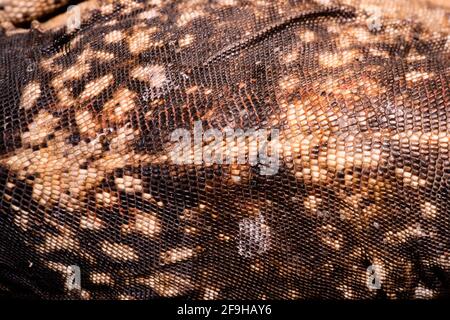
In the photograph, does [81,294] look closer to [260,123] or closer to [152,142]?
[152,142]

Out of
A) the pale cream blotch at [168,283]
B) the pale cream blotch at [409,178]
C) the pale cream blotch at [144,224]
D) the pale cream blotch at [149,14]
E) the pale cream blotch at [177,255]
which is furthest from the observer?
the pale cream blotch at [149,14]

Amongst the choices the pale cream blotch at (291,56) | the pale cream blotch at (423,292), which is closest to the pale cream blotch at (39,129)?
the pale cream blotch at (291,56)

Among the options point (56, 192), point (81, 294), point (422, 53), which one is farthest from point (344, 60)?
point (81, 294)

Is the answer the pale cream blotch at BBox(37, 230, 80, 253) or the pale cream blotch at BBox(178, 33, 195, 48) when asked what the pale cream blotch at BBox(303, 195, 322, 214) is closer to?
the pale cream blotch at BBox(178, 33, 195, 48)

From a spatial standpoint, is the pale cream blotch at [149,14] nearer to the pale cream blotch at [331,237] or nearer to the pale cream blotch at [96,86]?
the pale cream blotch at [96,86]

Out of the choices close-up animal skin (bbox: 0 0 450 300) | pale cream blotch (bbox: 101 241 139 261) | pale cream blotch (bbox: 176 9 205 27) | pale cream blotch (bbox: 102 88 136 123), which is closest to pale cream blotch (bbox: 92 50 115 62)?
close-up animal skin (bbox: 0 0 450 300)

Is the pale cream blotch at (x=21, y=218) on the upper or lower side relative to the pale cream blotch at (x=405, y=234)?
upper
